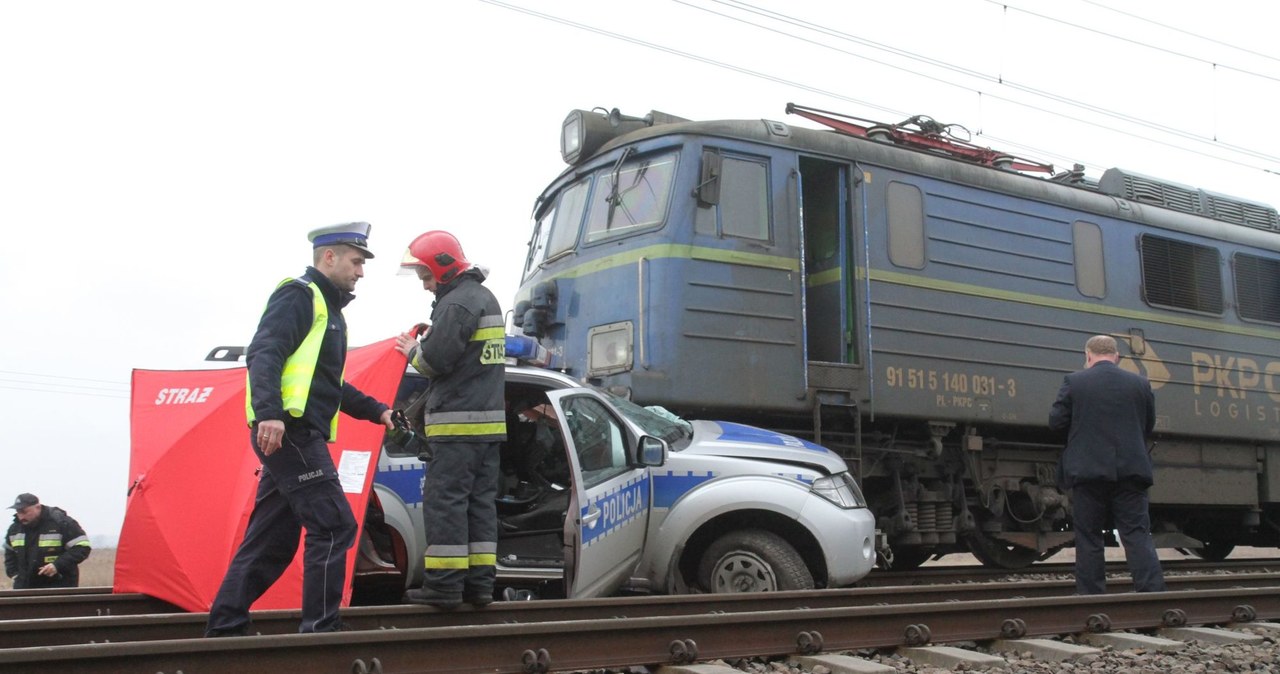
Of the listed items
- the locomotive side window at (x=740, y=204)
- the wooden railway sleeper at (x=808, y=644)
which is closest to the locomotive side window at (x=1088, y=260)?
the locomotive side window at (x=740, y=204)

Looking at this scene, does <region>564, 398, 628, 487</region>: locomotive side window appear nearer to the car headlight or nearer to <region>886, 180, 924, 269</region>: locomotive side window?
the car headlight

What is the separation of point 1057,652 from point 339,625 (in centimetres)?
328

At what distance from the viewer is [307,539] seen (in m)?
4.55

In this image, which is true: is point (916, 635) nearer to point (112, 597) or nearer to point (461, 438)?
point (461, 438)

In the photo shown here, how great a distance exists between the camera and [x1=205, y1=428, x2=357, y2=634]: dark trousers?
4.45 meters

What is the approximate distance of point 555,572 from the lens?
6.53 meters

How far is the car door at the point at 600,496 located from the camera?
5996mm

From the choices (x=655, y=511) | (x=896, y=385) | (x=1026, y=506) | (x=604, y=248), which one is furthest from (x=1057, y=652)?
(x=1026, y=506)

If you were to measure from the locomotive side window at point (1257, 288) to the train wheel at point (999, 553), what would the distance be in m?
3.82

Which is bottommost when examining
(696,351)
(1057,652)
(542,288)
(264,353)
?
(1057,652)

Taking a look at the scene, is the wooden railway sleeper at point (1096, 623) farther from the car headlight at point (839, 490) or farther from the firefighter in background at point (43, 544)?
the firefighter in background at point (43, 544)

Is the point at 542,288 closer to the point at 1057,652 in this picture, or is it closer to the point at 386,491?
the point at 386,491

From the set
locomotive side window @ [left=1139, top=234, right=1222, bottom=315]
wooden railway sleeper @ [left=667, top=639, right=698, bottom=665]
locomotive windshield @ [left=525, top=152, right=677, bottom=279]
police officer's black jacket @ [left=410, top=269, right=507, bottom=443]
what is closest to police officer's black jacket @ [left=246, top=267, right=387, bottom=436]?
police officer's black jacket @ [left=410, top=269, right=507, bottom=443]

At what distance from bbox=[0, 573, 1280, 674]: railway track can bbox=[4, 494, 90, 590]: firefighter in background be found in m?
4.80
